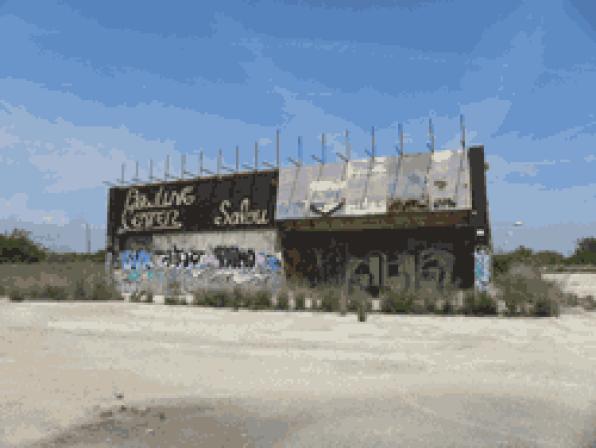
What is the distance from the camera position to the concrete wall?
65.6ft

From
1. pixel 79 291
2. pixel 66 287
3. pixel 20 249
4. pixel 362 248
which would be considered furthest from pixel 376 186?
pixel 20 249

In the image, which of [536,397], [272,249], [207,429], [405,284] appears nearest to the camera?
[207,429]

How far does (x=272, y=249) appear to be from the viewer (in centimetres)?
2703

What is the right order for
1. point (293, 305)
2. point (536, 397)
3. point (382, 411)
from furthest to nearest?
point (293, 305)
point (536, 397)
point (382, 411)

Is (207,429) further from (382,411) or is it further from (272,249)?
(272,249)

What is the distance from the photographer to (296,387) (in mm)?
7094

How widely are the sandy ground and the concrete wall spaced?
735 centimetres

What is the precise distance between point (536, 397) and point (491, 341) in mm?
5071

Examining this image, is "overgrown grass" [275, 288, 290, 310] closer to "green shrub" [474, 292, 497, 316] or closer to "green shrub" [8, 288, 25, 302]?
"green shrub" [474, 292, 497, 316]

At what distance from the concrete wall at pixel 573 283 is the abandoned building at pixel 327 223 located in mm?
2919

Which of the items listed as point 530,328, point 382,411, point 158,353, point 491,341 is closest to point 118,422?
point 382,411

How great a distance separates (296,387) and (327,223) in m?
18.3

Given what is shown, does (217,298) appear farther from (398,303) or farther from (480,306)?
(480,306)

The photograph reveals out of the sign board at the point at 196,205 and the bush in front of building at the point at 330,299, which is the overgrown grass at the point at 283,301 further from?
the sign board at the point at 196,205
